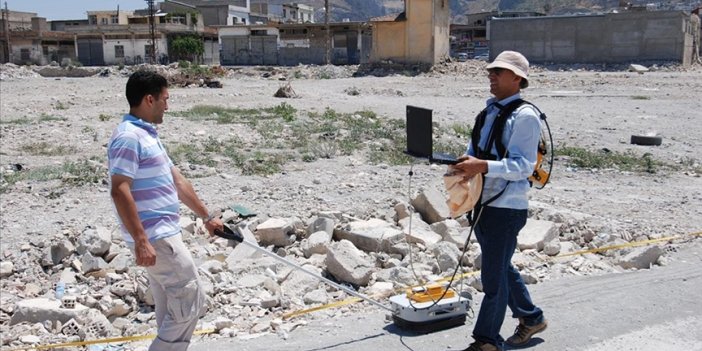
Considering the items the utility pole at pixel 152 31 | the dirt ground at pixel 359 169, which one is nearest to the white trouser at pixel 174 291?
the dirt ground at pixel 359 169

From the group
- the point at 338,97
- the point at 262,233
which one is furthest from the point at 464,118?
the point at 262,233

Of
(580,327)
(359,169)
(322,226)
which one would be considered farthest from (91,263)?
(359,169)

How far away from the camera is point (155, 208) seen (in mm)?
3574

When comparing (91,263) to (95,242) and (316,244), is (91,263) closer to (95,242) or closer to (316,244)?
(95,242)

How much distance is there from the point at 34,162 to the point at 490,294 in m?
10.5

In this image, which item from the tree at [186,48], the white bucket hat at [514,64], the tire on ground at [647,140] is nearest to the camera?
the white bucket hat at [514,64]

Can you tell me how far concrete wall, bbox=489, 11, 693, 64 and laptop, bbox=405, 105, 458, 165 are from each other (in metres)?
46.4

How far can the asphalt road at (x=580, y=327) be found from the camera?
443 cm

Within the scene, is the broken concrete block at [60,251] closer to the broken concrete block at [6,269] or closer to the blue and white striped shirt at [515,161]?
the broken concrete block at [6,269]

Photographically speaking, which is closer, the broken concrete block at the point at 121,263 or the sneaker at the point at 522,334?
the sneaker at the point at 522,334

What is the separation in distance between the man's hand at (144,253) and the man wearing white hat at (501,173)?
1650mm

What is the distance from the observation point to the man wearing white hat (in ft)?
12.5

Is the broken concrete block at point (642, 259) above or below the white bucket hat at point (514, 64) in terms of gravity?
below

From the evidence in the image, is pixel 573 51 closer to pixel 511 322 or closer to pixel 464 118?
pixel 464 118
